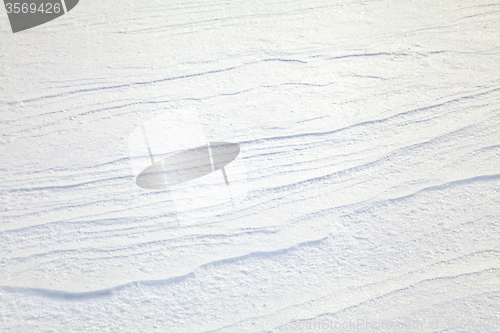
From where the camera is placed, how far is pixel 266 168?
1.63ft

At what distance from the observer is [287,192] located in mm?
487

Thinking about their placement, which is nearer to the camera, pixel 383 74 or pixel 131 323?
pixel 131 323

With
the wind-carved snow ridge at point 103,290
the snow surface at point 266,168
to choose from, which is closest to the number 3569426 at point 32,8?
the snow surface at point 266,168

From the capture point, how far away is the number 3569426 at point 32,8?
577 mm

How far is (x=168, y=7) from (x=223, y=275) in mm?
414

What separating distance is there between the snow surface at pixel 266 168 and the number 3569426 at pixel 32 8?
23 millimetres

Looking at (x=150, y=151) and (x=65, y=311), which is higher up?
(x=150, y=151)

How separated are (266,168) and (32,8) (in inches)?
16.9

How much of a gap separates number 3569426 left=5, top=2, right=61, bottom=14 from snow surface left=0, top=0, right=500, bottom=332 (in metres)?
0.02

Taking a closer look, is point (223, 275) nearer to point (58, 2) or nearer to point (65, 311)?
A: point (65, 311)

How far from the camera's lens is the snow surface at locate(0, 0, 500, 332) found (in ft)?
1.44

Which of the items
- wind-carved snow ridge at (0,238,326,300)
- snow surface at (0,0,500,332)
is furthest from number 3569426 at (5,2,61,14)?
wind-carved snow ridge at (0,238,326,300)

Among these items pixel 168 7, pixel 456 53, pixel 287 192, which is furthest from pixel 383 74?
pixel 168 7

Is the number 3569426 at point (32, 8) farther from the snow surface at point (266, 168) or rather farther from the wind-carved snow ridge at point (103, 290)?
the wind-carved snow ridge at point (103, 290)
